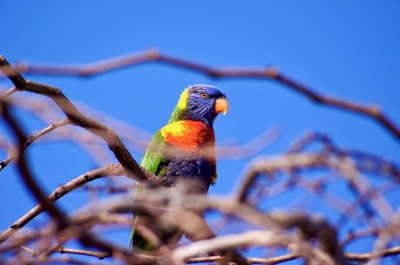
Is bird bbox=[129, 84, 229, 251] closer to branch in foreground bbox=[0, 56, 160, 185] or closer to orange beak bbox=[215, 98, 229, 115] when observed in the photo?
orange beak bbox=[215, 98, 229, 115]

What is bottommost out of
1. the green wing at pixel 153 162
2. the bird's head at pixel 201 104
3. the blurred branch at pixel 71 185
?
the blurred branch at pixel 71 185

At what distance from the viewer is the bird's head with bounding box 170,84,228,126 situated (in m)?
5.11

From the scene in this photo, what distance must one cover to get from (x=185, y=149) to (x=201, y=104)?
0.91m

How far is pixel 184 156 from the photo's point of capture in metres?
4.45

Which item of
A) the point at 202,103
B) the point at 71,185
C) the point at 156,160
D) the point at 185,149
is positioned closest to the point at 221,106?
the point at 202,103

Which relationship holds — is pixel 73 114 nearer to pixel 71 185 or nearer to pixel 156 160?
pixel 71 185

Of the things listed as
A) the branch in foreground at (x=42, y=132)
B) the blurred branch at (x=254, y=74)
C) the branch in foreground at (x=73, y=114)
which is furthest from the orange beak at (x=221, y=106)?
the blurred branch at (x=254, y=74)

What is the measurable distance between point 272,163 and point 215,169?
12.2 feet

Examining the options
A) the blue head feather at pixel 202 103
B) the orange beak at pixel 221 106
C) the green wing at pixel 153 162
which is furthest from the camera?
the orange beak at pixel 221 106

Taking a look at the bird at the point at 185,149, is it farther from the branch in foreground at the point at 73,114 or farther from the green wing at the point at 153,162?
the branch in foreground at the point at 73,114

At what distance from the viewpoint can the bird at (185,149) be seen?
4.17 meters

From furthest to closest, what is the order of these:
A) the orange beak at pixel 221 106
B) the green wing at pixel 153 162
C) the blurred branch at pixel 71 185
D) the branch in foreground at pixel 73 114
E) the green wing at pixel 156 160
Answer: the orange beak at pixel 221 106 < the green wing at pixel 156 160 < the green wing at pixel 153 162 < the blurred branch at pixel 71 185 < the branch in foreground at pixel 73 114

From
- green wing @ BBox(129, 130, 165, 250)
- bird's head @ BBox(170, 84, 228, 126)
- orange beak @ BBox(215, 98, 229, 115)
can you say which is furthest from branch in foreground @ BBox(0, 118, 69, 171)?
orange beak @ BBox(215, 98, 229, 115)

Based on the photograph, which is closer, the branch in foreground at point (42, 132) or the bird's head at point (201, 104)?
the branch in foreground at point (42, 132)
